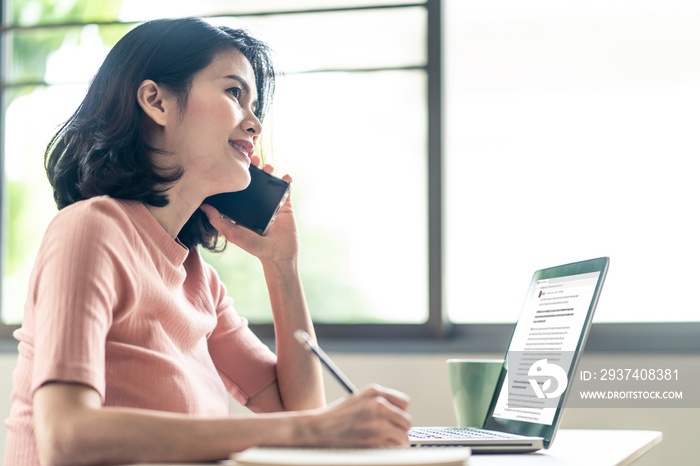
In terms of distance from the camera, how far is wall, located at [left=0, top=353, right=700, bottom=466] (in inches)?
70.3

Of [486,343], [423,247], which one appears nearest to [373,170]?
[423,247]

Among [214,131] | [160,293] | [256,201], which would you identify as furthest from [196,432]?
[256,201]

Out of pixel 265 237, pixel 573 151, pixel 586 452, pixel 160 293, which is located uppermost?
pixel 573 151

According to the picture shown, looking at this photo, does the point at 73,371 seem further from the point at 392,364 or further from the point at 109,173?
the point at 392,364

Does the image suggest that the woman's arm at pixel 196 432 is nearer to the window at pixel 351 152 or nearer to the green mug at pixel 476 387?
the green mug at pixel 476 387

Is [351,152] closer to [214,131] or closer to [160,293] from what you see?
[214,131]

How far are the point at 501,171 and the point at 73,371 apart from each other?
1533mm

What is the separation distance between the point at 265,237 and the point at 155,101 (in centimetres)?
42

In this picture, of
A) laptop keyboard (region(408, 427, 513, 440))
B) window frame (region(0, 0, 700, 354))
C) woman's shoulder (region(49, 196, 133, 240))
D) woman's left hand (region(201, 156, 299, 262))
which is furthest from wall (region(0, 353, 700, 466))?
woman's shoulder (region(49, 196, 133, 240))

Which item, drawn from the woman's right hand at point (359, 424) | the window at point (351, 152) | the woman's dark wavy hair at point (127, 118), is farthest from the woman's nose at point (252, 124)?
the window at point (351, 152)

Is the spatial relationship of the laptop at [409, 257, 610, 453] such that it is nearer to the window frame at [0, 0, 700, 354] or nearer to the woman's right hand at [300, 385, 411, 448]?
the woman's right hand at [300, 385, 411, 448]

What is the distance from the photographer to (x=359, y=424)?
804 millimetres

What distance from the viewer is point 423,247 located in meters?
2.15

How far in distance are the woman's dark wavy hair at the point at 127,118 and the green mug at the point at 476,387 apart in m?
0.63
